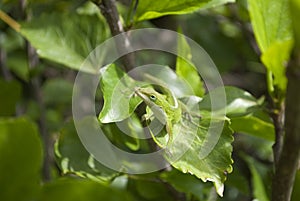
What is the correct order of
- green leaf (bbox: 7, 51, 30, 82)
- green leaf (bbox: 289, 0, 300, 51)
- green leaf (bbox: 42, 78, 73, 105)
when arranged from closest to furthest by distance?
1. green leaf (bbox: 289, 0, 300, 51)
2. green leaf (bbox: 42, 78, 73, 105)
3. green leaf (bbox: 7, 51, 30, 82)

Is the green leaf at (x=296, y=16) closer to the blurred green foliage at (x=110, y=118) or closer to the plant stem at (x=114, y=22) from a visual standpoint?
the blurred green foliage at (x=110, y=118)

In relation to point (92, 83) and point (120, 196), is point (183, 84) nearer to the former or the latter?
point (92, 83)

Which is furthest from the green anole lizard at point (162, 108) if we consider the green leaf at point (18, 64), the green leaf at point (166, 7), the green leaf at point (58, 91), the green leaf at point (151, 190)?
the green leaf at point (18, 64)


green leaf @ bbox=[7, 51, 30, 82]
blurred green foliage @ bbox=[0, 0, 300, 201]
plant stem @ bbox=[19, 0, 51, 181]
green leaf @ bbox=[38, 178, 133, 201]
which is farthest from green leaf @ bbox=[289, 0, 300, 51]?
green leaf @ bbox=[7, 51, 30, 82]

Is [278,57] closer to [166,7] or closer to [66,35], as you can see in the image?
[166,7]

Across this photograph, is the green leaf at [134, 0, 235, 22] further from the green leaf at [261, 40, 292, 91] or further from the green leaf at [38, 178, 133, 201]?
the green leaf at [38, 178, 133, 201]

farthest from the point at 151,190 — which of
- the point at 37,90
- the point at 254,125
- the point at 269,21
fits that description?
the point at 37,90
